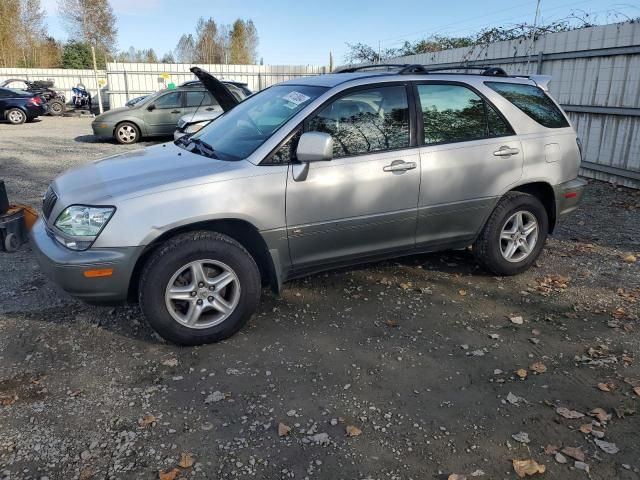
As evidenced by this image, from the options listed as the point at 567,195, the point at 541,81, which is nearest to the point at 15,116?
the point at 541,81

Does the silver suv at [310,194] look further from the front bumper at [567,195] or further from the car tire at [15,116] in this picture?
the car tire at [15,116]

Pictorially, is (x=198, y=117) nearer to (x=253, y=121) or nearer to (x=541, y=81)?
(x=253, y=121)

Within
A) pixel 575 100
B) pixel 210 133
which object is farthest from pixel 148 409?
pixel 575 100

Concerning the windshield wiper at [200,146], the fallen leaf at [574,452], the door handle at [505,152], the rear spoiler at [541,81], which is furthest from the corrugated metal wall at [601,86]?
the windshield wiper at [200,146]

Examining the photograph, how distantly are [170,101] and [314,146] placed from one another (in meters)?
11.8

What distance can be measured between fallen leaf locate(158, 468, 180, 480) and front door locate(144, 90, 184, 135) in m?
12.8

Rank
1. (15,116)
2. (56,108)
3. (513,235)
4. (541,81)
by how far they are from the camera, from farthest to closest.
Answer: (56,108) → (15,116) → (541,81) → (513,235)

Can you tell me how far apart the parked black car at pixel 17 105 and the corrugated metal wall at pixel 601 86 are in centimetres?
1839

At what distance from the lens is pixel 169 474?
2396 millimetres

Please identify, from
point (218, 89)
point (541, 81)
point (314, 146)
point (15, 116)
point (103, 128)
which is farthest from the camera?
point (15, 116)

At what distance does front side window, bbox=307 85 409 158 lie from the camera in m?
3.78

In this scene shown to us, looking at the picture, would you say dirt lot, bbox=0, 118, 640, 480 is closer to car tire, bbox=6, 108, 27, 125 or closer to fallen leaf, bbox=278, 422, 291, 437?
fallen leaf, bbox=278, 422, 291, 437

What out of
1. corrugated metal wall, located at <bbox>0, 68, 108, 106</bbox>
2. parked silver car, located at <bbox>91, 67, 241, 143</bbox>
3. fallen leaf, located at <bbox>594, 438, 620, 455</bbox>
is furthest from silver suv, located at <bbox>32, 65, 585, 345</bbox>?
corrugated metal wall, located at <bbox>0, 68, 108, 106</bbox>

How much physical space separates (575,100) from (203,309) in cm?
814
